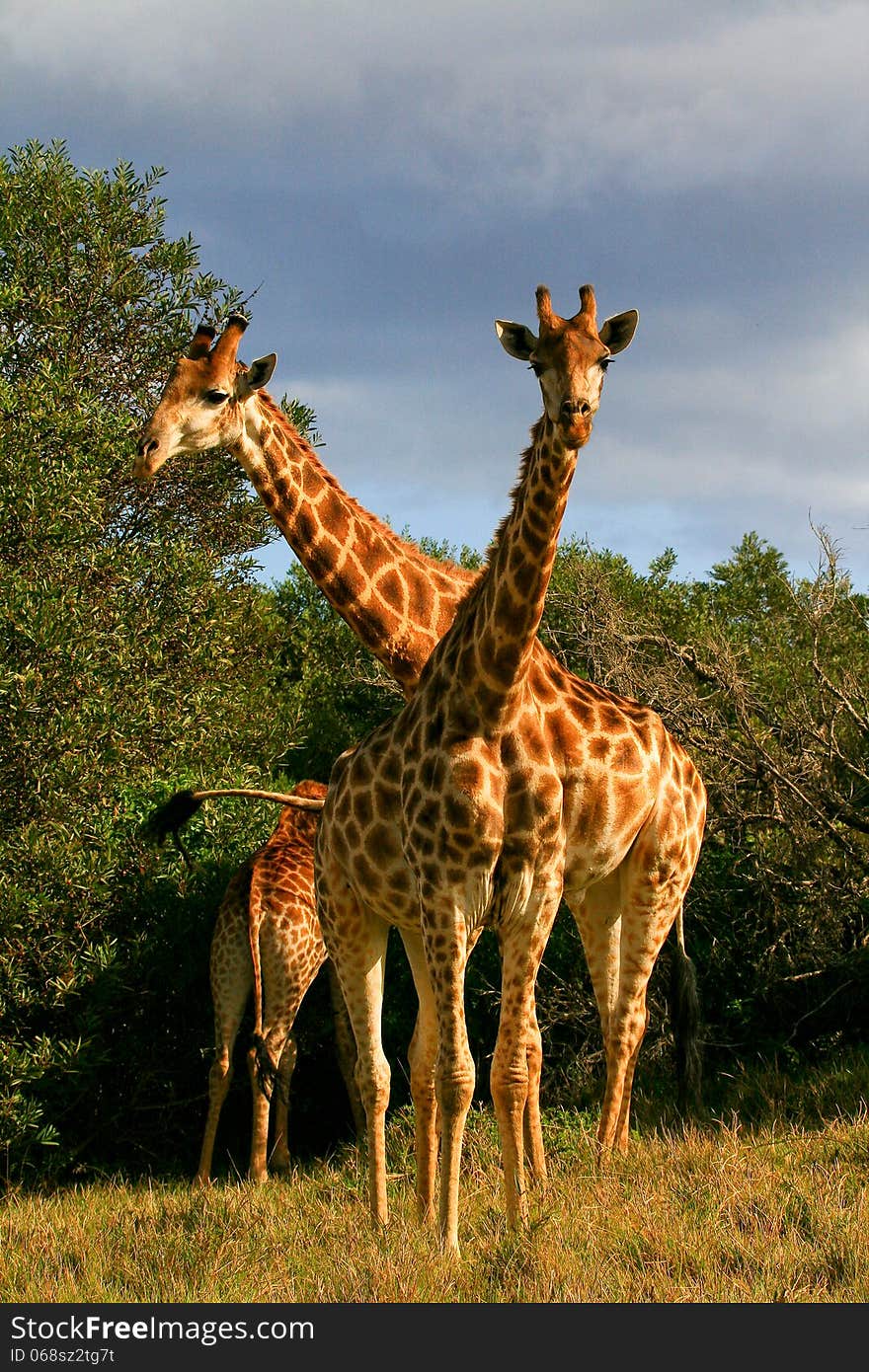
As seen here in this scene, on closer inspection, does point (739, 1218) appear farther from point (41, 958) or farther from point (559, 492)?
point (41, 958)

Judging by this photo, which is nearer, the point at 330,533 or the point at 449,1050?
the point at 449,1050

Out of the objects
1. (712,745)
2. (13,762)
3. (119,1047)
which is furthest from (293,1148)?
(712,745)

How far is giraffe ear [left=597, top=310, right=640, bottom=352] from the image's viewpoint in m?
6.07

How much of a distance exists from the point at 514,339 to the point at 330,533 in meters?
2.50

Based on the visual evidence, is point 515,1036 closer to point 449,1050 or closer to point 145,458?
point 449,1050

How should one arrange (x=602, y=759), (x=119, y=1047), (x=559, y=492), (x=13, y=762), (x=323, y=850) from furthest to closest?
(x=119, y=1047) < (x=13, y=762) < (x=323, y=850) < (x=602, y=759) < (x=559, y=492)

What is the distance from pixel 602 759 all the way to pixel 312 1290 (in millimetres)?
2912

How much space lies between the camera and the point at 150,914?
10914 millimetres

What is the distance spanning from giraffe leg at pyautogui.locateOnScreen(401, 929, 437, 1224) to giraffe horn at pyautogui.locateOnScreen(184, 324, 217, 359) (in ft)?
12.5

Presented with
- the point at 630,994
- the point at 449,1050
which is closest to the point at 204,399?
the point at 449,1050

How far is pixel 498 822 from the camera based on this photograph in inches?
233

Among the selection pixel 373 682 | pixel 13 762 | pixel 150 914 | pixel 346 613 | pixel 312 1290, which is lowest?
pixel 312 1290

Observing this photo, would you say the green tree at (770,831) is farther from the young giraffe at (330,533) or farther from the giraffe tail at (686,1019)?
the young giraffe at (330,533)

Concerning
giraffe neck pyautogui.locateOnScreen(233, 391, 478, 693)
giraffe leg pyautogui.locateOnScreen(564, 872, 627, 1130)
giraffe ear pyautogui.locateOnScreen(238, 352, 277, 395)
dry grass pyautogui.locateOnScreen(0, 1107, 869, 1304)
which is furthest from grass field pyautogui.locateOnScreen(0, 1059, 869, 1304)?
giraffe ear pyautogui.locateOnScreen(238, 352, 277, 395)
